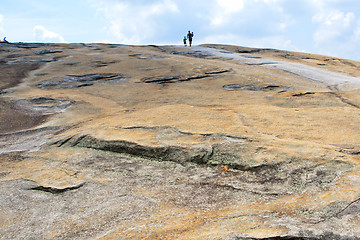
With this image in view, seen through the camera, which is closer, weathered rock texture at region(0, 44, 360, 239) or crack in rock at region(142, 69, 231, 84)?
weathered rock texture at region(0, 44, 360, 239)

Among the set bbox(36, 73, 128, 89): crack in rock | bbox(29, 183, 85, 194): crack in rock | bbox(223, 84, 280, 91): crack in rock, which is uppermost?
bbox(223, 84, 280, 91): crack in rock

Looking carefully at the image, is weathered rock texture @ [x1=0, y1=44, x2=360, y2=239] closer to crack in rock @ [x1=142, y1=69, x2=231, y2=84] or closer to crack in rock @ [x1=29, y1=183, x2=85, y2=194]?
crack in rock @ [x1=29, y1=183, x2=85, y2=194]

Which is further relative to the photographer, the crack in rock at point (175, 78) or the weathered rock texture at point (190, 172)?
the crack in rock at point (175, 78)

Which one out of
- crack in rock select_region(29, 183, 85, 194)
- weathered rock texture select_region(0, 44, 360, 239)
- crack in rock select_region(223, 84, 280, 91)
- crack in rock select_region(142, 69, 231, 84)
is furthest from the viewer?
crack in rock select_region(142, 69, 231, 84)

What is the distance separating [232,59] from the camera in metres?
20.5

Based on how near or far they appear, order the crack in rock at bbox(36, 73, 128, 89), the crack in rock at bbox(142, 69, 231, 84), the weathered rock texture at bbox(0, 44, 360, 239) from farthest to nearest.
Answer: the crack in rock at bbox(36, 73, 128, 89) → the crack in rock at bbox(142, 69, 231, 84) → the weathered rock texture at bbox(0, 44, 360, 239)

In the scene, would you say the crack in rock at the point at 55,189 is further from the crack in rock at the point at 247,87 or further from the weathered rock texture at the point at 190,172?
the crack in rock at the point at 247,87

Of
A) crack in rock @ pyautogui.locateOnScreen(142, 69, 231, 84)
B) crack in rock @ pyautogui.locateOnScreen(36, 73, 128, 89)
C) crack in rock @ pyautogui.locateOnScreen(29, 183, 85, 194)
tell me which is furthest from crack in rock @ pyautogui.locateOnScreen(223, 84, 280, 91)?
crack in rock @ pyautogui.locateOnScreen(29, 183, 85, 194)

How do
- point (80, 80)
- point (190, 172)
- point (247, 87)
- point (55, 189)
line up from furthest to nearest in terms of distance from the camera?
point (80, 80), point (247, 87), point (190, 172), point (55, 189)

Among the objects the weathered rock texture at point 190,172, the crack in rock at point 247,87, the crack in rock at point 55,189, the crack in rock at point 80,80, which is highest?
the crack in rock at point 247,87

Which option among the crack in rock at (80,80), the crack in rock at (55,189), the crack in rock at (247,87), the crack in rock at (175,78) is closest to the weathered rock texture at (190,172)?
the crack in rock at (55,189)

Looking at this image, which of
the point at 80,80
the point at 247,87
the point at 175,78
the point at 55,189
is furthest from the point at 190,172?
the point at 80,80

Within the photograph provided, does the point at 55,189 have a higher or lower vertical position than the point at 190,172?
lower

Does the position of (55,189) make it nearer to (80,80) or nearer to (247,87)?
(247,87)
